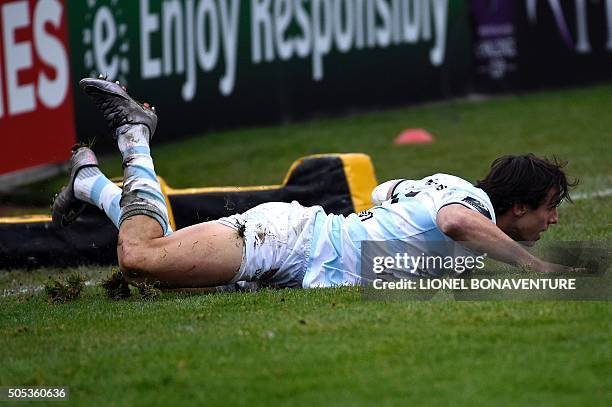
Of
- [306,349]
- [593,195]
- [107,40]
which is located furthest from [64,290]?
[107,40]

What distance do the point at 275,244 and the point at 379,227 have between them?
1.80 feet

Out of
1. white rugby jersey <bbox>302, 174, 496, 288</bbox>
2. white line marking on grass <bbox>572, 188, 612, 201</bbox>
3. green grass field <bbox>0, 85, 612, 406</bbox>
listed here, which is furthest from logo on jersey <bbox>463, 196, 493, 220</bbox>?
white line marking on grass <bbox>572, 188, 612, 201</bbox>

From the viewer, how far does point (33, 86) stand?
38.9ft

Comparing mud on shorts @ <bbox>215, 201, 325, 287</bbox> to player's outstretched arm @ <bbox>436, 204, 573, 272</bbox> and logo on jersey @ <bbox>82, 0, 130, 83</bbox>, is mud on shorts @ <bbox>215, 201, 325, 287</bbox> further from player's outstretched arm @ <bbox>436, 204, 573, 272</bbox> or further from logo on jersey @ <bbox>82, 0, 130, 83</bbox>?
logo on jersey @ <bbox>82, 0, 130, 83</bbox>

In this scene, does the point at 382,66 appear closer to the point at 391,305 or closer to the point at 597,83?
the point at 597,83

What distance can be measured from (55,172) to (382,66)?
532 centimetres

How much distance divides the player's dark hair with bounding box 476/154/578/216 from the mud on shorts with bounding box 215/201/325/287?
3.18 feet

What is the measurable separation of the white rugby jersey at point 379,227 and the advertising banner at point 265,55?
23.3ft

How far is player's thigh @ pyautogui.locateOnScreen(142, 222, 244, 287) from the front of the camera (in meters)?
5.89

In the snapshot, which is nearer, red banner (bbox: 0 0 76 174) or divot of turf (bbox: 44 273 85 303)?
divot of turf (bbox: 44 273 85 303)

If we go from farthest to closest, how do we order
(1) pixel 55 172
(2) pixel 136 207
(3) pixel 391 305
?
(1) pixel 55 172 → (2) pixel 136 207 → (3) pixel 391 305

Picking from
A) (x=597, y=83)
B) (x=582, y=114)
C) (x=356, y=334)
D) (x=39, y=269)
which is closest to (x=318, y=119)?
(x=582, y=114)

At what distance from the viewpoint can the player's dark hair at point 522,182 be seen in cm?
600

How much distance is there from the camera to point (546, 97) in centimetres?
1691
